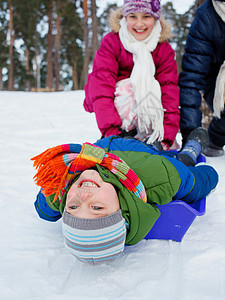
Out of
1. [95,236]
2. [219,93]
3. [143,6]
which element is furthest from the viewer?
[219,93]

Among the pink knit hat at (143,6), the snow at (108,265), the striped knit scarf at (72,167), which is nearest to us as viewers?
the snow at (108,265)

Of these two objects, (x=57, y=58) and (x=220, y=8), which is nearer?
(x=220, y=8)

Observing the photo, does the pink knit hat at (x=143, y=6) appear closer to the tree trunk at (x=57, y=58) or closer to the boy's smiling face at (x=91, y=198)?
the boy's smiling face at (x=91, y=198)

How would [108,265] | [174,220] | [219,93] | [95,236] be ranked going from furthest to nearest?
[219,93], [174,220], [108,265], [95,236]

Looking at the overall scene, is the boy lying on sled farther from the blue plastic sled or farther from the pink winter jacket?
the pink winter jacket

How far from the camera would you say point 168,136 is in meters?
2.23

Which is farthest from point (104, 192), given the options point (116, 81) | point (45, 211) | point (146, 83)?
point (116, 81)

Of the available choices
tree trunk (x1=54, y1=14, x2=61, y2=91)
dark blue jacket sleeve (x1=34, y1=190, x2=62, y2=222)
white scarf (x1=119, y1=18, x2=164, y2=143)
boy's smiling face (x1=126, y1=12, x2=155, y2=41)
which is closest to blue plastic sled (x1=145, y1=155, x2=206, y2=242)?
dark blue jacket sleeve (x1=34, y1=190, x2=62, y2=222)

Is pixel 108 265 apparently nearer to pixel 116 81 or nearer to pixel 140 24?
pixel 116 81

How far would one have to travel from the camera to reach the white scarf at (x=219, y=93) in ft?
7.29

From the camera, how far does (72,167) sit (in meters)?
1.18

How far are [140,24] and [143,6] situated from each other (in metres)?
0.11

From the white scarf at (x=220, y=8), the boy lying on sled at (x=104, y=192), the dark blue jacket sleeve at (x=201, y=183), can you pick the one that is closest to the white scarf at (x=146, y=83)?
the white scarf at (x=220, y=8)

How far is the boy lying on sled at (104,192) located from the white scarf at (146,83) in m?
0.77
